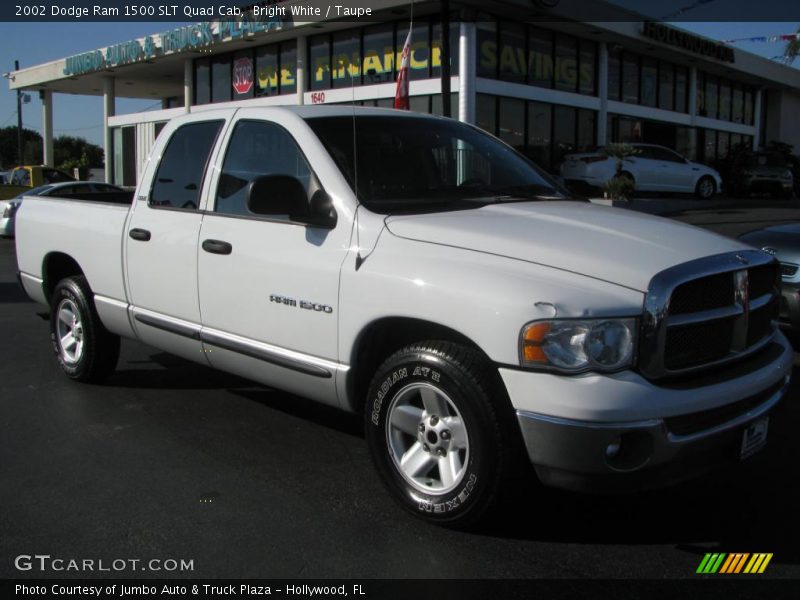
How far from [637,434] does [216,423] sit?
2.89 metres

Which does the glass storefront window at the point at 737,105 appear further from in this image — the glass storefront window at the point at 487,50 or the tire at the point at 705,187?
the glass storefront window at the point at 487,50

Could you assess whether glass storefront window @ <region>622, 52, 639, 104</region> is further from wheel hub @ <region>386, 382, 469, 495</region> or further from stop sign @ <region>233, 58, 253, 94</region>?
wheel hub @ <region>386, 382, 469, 495</region>

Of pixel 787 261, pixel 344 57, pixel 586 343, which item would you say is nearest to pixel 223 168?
pixel 586 343

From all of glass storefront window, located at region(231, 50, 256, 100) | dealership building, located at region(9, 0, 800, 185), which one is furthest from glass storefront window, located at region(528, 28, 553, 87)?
glass storefront window, located at region(231, 50, 256, 100)

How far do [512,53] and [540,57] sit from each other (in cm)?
163

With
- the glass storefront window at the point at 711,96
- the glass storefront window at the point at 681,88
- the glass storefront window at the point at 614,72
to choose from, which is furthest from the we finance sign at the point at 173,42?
the glass storefront window at the point at 711,96

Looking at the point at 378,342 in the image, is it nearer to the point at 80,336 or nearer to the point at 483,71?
the point at 80,336

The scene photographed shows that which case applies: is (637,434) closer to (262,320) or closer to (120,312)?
(262,320)

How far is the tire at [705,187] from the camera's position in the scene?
24938mm

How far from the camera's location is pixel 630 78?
29.1 metres

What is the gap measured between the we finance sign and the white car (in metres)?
9.86

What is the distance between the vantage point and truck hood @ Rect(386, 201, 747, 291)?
10.5 ft

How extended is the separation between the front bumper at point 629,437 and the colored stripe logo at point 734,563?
1.24 ft

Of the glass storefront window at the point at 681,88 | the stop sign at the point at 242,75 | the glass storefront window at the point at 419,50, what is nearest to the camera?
the glass storefront window at the point at 419,50
